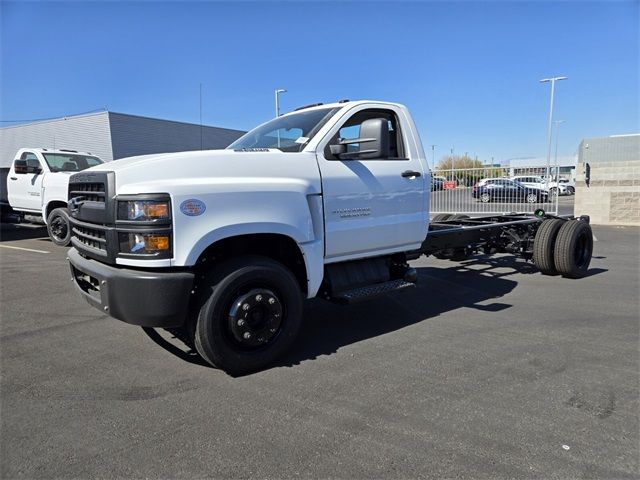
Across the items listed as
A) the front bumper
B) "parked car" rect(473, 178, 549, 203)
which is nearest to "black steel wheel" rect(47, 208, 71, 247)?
the front bumper

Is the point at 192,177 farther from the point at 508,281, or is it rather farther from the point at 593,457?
the point at 508,281

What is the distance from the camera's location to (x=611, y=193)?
15500mm

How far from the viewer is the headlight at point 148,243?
3.25 meters

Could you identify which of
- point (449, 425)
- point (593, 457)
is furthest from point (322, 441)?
point (593, 457)

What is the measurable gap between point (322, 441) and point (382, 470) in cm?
43

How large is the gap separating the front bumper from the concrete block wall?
16.3 metres

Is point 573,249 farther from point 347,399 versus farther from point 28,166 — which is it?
point 28,166

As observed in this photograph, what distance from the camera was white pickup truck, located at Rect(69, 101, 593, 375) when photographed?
10.8 feet

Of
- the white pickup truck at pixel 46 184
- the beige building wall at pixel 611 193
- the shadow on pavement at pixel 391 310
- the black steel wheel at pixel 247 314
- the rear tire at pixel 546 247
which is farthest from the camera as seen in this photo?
the beige building wall at pixel 611 193

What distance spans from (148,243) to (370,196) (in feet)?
7.04

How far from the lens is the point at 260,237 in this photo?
12.6 feet

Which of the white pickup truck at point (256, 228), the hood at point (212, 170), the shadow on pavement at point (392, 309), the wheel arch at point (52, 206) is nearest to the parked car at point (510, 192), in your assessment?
the shadow on pavement at point (392, 309)

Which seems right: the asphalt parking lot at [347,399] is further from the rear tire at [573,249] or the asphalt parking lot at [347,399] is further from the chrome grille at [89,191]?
the rear tire at [573,249]

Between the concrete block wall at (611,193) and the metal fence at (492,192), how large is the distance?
1.09 metres
